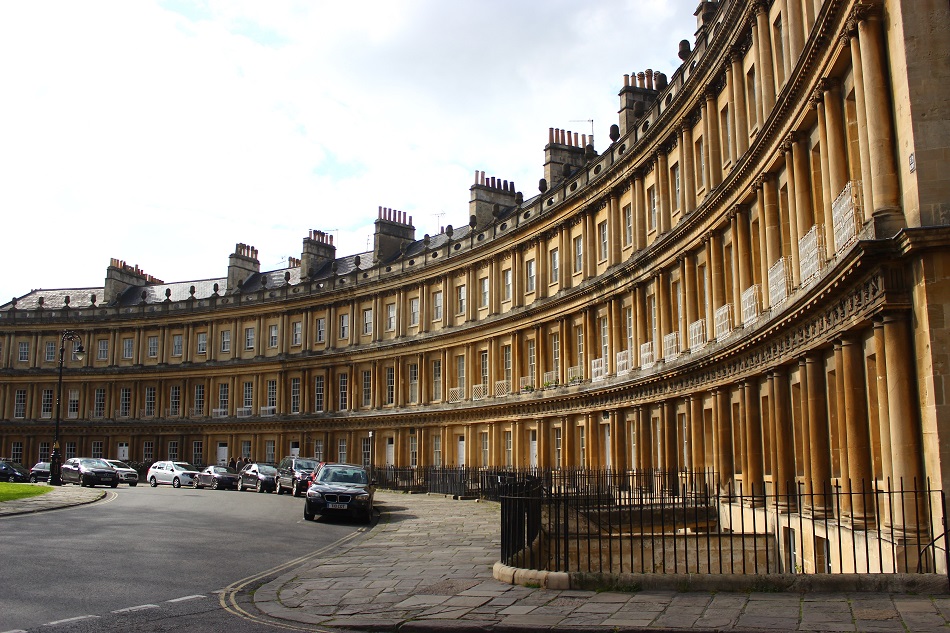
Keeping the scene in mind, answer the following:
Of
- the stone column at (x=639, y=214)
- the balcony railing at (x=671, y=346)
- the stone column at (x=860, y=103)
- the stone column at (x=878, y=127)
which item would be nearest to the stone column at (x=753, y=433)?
the balcony railing at (x=671, y=346)

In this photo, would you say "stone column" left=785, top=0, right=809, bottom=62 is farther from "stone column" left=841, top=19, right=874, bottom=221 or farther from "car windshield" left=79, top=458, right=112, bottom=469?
"car windshield" left=79, top=458, right=112, bottom=469

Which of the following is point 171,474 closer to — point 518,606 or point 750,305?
point 750,305

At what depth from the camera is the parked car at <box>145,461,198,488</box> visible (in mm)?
43062

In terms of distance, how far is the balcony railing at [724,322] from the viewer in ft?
75.6

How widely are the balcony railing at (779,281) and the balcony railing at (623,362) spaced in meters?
11.7

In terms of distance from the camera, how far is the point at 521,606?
10.5 metres

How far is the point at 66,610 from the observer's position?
10258 mm

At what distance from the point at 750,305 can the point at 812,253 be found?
4446mm

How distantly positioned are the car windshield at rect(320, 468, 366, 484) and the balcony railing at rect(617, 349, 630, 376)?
10.2 meters

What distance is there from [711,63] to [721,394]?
9.05 meters

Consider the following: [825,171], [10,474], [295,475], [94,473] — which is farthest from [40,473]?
[825,171]

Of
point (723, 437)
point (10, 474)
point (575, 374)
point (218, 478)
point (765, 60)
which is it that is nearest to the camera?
point (765, 60)

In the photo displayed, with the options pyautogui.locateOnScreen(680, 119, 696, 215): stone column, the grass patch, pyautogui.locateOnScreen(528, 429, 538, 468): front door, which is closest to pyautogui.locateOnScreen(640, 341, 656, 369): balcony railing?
pyautogui.locateOnScreen(680, 119, 696, 215): stone column

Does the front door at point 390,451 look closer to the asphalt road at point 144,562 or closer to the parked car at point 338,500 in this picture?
the asphalt road at point 144,562
